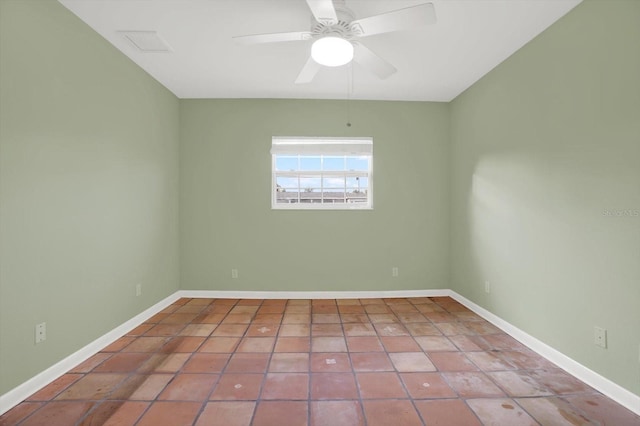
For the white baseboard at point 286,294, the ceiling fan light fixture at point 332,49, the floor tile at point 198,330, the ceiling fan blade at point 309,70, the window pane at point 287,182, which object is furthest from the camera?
the window pane at point 287,182

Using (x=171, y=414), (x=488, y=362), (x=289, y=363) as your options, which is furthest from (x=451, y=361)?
(x=171, y=414)

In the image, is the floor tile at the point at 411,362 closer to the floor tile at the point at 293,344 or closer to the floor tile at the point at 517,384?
the floor tile at the point at 517,384

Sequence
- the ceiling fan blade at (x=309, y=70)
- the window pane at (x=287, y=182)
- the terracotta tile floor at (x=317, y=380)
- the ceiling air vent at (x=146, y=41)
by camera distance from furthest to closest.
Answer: the window pane at (x=287, y=182), the ceiling air vent at (x=146, y=41), the ceiling fan blade at (x=309, y=70), the terracotta tile floor at (x=317, y=380)

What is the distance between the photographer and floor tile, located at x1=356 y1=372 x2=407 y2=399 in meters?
1.86

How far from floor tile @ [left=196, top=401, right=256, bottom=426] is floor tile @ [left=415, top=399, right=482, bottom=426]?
1.01 meters

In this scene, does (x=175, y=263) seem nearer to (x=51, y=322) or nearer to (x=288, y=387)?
(x=51, y=322)

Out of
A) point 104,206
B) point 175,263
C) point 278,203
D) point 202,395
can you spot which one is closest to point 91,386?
point 202,395

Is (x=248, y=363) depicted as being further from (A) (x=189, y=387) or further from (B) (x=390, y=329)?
(B) (x=390, y=329)

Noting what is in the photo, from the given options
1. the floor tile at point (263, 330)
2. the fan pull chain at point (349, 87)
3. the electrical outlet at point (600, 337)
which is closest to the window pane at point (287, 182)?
the fan pull chain at point (349, 87)

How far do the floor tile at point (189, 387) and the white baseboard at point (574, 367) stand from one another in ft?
8.29

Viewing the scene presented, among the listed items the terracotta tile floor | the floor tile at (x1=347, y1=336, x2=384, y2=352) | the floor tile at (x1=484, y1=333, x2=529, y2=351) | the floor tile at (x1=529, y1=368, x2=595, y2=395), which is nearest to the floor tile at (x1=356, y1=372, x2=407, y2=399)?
the terracotta tile floor

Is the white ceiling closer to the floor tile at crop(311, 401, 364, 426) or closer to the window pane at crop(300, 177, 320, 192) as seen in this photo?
the window pane at crop(300, 177, 320, 192)

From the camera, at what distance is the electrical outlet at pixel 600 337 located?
6.18ft

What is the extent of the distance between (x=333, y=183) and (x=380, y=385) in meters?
2.57
